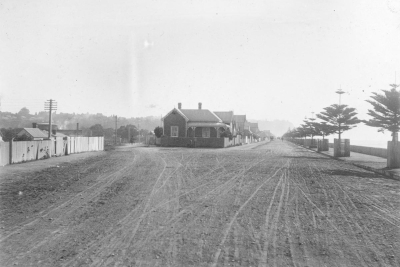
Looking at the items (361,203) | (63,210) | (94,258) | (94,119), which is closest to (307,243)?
(94,258)

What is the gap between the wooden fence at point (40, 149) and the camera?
15750 millimetres

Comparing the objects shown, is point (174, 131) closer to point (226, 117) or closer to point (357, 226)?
point (226, 117)

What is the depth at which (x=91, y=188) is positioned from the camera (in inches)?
360

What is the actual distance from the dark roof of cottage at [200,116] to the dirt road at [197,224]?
132 feet

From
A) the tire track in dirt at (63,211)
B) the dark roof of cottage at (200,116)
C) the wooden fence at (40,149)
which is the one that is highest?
Answer: the dark roof of cottage at (200,116)

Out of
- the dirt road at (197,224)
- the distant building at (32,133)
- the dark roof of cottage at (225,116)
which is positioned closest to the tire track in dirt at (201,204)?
the dirt road at (197,224)

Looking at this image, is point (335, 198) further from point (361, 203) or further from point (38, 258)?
point (38, 258)

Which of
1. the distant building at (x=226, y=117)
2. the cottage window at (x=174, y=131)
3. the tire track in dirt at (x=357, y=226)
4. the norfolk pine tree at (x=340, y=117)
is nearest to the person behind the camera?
the tire track in dirt at (x=357, y=226)

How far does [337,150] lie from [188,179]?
1807 cm

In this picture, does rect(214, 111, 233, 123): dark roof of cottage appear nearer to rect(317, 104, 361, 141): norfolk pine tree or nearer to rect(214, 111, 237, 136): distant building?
rect(214, 111, 237, 136): distant building

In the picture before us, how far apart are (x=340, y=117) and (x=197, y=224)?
3698 centimetres

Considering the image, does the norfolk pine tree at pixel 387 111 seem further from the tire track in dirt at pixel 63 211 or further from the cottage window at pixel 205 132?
the cottage window at pixel 205 132

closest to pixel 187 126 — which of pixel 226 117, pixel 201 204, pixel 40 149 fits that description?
pixel 226 117

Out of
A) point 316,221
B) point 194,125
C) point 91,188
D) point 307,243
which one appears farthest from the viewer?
point 194,125
